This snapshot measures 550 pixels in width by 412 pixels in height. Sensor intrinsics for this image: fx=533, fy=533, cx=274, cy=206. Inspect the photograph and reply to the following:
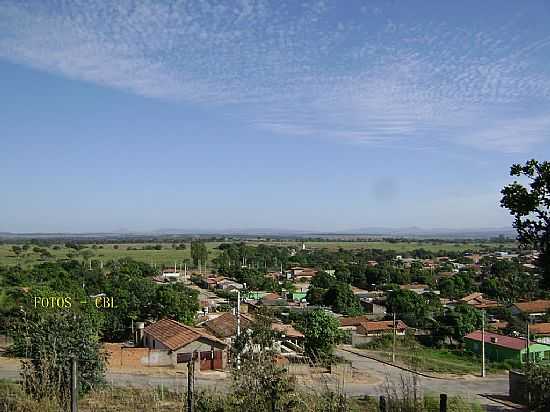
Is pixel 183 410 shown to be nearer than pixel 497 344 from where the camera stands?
Yes

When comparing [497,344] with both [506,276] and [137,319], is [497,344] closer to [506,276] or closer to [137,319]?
[137,319]

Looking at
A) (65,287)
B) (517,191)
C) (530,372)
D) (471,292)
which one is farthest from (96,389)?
(471,292)

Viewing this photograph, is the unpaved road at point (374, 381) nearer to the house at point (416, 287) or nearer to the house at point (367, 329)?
the house at point (367, 329)

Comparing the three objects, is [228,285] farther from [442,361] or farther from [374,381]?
[374,381]

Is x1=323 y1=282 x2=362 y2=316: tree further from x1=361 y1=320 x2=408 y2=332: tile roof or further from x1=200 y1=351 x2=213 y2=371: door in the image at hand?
x1=200 y1=351 x2=213 y2=371: door

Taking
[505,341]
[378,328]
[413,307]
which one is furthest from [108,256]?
[505,341]

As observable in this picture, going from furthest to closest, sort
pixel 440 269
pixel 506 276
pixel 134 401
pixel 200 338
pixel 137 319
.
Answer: pixel 440 269, pixel 506 276, pixel 137 319, pixel 200 338, pixel 134 401

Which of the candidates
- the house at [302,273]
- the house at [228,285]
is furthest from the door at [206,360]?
the house at [302,273]
